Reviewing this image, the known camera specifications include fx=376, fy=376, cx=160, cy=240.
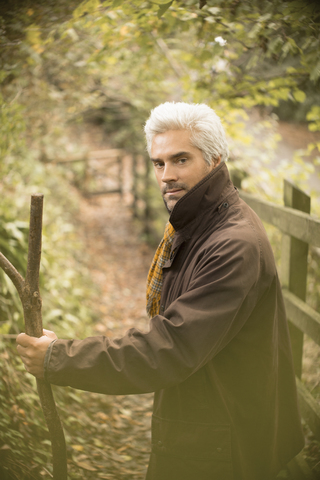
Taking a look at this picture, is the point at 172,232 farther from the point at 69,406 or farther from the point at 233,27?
the point at 69,406

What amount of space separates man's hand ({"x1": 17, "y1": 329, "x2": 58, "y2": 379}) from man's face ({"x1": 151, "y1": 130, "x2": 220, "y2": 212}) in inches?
33.2

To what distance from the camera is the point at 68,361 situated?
54.7 inches

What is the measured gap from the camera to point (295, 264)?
2.73m

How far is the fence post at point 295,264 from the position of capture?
269 cm

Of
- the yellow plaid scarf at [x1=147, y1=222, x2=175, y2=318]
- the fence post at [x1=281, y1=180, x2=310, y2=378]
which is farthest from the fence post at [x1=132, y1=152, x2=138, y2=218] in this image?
the yellow plaid scarf at [x1=147, y1=222, x2=175, y2=318]

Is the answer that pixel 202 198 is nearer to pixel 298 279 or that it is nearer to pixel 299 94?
pixel 298 279

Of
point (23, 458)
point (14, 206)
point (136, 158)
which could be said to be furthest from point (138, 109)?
point (23, 458)

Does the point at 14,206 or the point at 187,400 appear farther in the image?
the point at 14,206

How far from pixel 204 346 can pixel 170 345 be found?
0.12 metres

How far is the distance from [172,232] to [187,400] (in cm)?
82

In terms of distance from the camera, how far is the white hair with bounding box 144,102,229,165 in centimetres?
166

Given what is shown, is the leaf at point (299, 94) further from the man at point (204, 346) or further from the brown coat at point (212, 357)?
the brown coat at point (212, 357)

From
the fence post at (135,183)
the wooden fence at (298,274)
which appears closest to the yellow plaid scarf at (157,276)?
the wooden fence at (298,274)

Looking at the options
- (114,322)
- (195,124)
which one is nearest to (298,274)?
(195,124)
